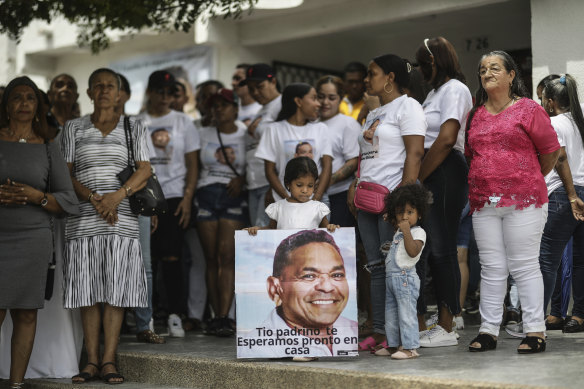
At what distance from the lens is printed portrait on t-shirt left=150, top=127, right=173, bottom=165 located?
8.12 metres

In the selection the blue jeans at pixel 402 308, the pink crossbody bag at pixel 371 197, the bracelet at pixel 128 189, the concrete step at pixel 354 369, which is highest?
the bracelet at pixel 128 189

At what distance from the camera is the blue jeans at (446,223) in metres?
5.97

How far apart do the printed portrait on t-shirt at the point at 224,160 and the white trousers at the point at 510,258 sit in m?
2.88

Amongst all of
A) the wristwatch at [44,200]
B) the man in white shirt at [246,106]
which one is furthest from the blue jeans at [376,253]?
the man in white shirt at [246,106]

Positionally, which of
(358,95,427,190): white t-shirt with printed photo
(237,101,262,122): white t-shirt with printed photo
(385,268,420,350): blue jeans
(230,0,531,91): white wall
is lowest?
(385,268,420,350): blue jeans

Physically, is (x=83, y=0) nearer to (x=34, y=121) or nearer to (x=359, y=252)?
(x=34, y=121)

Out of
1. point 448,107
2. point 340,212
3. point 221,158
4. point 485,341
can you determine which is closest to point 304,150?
point 340,212

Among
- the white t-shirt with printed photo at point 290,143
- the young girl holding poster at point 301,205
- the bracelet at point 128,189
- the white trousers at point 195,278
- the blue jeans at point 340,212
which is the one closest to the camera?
the young girl holding poster at point 301,205

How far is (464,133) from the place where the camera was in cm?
612

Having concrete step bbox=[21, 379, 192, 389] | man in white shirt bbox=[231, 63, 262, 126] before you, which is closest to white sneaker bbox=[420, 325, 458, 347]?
concrete step bbox=[21, 379, 192, 389]

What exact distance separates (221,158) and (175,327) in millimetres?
1668

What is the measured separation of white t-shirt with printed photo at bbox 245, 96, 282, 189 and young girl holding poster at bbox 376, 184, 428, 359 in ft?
7.12

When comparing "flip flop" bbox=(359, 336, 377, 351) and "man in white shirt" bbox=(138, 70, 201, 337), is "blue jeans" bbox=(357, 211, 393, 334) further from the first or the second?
"man in white shirt" bbox=(138, 70, 201, 337)

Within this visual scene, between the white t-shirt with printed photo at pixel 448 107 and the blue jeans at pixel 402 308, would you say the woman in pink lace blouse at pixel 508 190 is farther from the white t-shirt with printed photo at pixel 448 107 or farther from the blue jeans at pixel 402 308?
the blue jeans at pixel 402 308
